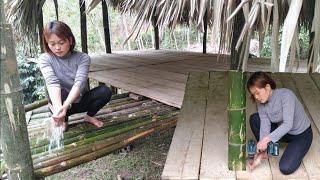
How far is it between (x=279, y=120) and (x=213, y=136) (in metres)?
0.36

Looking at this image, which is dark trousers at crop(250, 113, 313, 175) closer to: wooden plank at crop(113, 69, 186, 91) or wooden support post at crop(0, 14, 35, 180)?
wooden support post at crop(0, 14, 35, 180)

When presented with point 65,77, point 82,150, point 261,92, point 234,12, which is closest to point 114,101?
point 65,77

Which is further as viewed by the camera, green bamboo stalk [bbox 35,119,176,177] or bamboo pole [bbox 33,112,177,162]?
bamboo pole [bbox 33,112,177,162]

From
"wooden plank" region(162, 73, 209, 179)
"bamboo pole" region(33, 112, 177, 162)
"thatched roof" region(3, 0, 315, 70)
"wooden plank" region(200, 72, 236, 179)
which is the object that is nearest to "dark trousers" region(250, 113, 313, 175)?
"wooden plank" region(200, 72, 236, 179)

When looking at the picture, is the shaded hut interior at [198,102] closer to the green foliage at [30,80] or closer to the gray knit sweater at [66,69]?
the gray knit sweater at [66,69]

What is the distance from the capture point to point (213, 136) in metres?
2.05

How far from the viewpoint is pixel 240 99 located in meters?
1.63

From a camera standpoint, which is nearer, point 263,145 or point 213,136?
point 263,145

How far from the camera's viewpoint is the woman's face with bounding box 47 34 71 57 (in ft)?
7.72

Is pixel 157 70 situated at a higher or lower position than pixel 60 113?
lower

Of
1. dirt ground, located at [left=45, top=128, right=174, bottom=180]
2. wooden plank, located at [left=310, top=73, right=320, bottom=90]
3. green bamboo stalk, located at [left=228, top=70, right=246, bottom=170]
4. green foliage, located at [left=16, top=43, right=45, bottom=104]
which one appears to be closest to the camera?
green bamboo stalk, located at [left=228, top=70, right=246, bottom=170]

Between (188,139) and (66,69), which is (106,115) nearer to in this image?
(66,69)

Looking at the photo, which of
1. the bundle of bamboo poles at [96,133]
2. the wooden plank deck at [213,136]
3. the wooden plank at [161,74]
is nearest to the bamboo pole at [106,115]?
the bundle of bamboo poles at [96,133]

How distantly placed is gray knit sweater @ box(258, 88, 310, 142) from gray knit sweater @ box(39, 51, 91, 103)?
1.18 m
